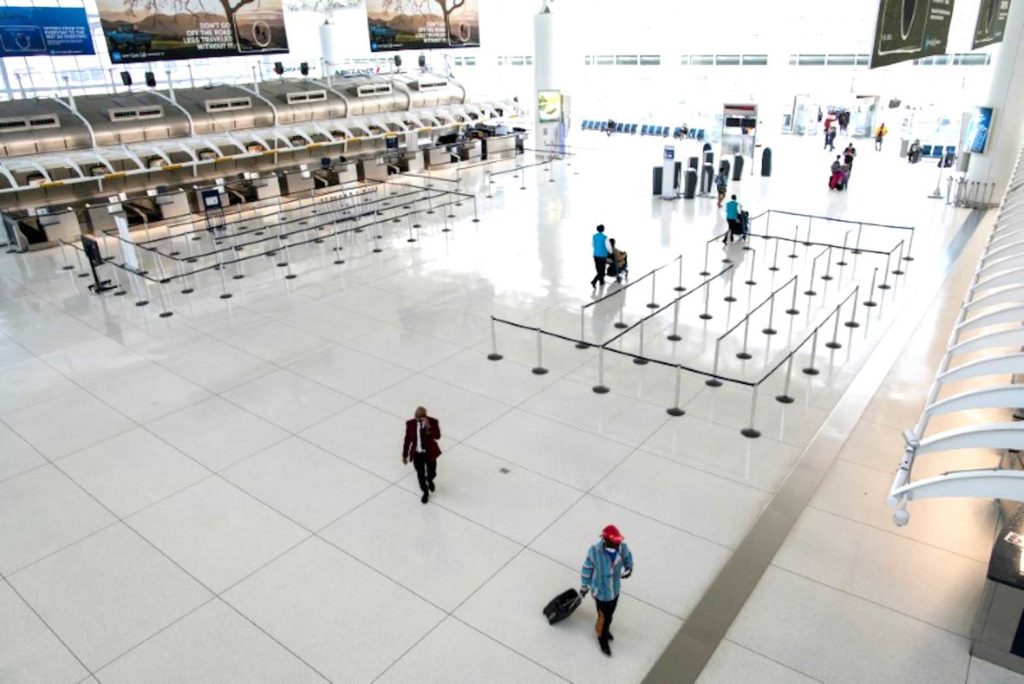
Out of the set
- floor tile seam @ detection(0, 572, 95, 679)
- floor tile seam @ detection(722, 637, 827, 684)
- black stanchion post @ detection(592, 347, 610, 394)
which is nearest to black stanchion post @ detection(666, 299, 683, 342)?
black stanchion post @ detection(592, 347, 610, 394)

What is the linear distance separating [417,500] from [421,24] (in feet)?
50.1

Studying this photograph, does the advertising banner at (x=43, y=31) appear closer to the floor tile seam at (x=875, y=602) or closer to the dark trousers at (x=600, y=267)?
the dark trousers at (x=600, y=267)

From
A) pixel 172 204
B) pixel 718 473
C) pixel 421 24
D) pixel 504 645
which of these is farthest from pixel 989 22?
pixel 172 204

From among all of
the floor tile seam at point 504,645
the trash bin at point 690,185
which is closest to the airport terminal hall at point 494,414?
the floor tile seam at point 504,645

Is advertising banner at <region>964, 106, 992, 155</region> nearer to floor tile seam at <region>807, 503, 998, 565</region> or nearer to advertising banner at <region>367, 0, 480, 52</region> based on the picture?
advertising banner at <region>367, 0, 480, 52</region>

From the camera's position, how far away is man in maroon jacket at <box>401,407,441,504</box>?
6102 mm

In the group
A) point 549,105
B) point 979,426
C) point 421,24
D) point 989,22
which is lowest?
point 979,426

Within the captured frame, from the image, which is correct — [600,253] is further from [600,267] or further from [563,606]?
[563,606]

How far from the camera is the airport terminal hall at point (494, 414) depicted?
4.80 metres

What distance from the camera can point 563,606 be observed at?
4914 millimetres

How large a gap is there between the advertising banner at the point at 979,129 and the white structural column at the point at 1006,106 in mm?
131

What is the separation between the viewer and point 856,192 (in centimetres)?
1881

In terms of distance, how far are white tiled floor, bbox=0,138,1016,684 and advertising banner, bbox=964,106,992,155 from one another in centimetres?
760

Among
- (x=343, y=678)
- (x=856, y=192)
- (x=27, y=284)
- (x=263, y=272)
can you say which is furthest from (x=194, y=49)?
(x=856, y=192)
